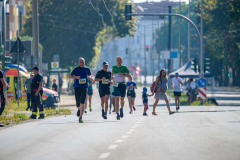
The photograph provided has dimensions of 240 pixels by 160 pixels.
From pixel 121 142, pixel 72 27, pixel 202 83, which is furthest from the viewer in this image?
pixel 72 27

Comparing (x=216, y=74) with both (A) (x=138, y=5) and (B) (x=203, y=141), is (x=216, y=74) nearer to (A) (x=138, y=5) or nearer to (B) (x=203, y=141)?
(B) (x=203, y=141)

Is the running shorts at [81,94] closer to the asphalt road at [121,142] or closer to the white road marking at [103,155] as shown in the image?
the asphalt road at [121,142]

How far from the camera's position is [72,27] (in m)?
67.9

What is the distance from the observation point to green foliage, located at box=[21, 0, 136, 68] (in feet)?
219

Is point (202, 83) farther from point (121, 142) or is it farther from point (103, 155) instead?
point (103, 155)

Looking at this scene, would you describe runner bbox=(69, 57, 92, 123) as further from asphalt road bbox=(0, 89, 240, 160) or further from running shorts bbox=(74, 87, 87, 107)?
asphalt road bbox=(0, 89, 240, 160)

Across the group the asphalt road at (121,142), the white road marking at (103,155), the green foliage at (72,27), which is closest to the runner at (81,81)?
the asphalt road at (121,142)

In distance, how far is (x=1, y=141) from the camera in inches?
544

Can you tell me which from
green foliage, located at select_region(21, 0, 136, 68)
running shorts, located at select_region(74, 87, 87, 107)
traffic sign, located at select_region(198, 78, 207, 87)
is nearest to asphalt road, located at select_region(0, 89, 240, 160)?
running shorts, located at select_region(74, 87, 87, 107)

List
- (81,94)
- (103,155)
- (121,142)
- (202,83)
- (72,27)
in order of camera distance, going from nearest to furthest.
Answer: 1. (103,155)
2. (121,142)
3. (81,94)
4. (202,83)
5. (72,27)

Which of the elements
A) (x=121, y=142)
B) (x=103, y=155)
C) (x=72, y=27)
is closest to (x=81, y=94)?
(x=121, y=142)

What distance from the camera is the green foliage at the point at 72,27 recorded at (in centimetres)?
6688

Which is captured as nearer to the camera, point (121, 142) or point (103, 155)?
point (103, 155)

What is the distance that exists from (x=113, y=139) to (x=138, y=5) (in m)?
175
